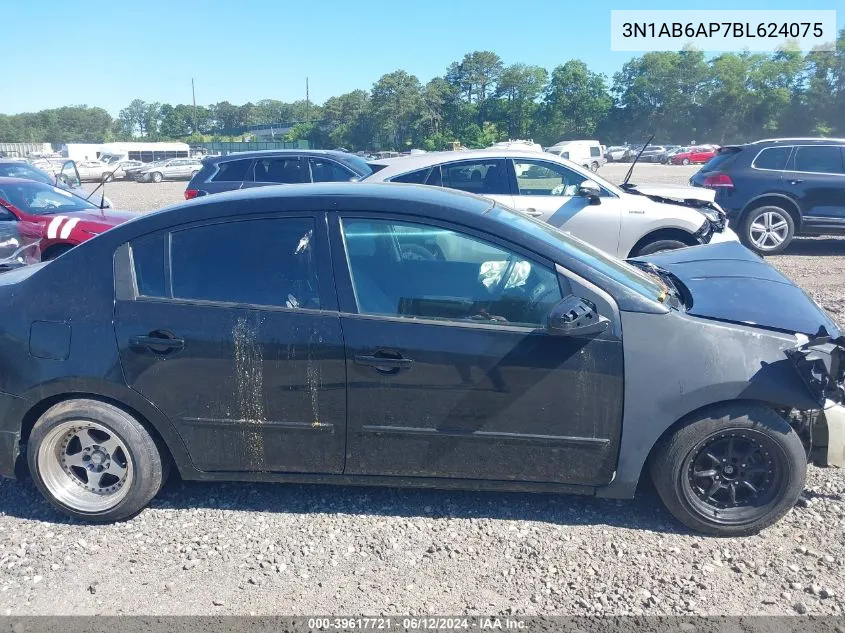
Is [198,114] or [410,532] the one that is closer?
[410,532]

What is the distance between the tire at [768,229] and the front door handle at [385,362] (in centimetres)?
919

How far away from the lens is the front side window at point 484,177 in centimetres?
838

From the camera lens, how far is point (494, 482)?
3.55 metres

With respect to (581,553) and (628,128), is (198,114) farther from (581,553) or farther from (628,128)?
(581,553)

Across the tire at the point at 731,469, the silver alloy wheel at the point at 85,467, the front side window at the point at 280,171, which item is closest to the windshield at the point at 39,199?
the front side window at the point at 280,171

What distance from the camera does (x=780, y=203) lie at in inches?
432

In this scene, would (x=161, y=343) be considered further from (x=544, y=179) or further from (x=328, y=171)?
(x=328, y=171)

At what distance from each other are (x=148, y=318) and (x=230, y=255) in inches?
19.6

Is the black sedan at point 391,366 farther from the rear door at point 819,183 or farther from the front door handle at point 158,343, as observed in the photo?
the rear door at point 819,183

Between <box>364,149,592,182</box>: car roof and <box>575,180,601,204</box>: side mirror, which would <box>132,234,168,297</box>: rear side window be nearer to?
<box>364,149,592,182</box>: car roof

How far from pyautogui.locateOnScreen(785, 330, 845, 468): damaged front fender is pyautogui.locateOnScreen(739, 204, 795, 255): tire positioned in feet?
27.0

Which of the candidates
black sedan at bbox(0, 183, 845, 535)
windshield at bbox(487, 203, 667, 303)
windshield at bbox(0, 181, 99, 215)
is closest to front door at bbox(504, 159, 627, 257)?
windshield at bbox(487, 203, 667, 303)

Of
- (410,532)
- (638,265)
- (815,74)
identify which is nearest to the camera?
(410,532)

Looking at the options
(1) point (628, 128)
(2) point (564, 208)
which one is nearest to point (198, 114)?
(1) point (628, 128)
